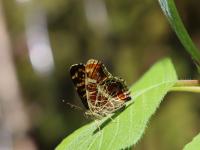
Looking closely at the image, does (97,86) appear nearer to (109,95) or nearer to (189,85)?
(109,95)

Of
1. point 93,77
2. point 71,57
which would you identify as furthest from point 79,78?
point 71,57

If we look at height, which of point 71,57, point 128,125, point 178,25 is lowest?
point 71,57

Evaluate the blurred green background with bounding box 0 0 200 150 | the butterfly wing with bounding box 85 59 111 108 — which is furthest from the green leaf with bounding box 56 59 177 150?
the blurred green background with bounding box 0 0 200 150

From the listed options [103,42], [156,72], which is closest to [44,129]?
[103,42]

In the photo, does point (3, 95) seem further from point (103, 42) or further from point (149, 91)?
point (149, 91)

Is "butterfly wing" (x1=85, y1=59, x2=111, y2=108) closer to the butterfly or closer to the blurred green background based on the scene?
the butterfly

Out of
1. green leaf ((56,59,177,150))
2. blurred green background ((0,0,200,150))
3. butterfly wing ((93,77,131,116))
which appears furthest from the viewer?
blurred green background ((0,0,200,150))
